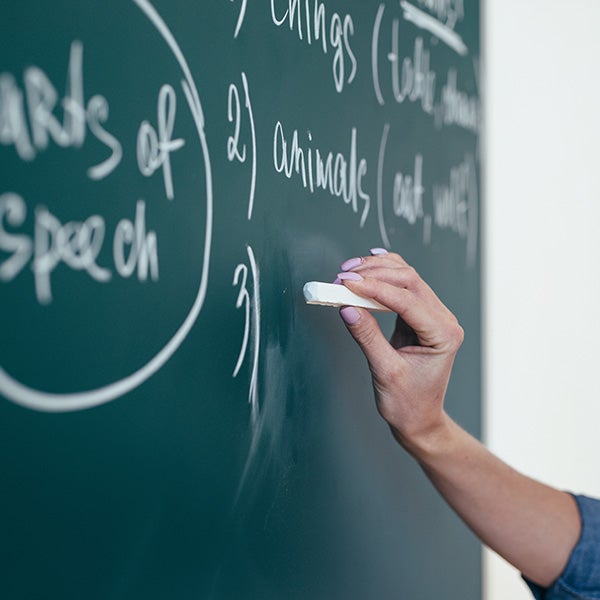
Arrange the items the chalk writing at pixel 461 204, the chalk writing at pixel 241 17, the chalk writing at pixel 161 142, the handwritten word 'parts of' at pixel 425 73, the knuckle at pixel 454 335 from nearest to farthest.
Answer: the chalk writing at pixel 161 142
the chalk writing at pixel 241 17
the knuckle at pixel 454 335
the handwritten word 'parts of' at pixel 425 73
the chalk writing at pixel 461 204

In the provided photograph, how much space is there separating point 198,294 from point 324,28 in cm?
33

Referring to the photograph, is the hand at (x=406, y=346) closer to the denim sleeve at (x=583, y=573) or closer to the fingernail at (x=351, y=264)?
the fingernail at (x=351, y=264)

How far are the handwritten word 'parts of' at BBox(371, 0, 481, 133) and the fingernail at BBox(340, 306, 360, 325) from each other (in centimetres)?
31

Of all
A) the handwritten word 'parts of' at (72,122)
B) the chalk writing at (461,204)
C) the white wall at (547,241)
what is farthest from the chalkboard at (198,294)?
the white wall at (547,241)

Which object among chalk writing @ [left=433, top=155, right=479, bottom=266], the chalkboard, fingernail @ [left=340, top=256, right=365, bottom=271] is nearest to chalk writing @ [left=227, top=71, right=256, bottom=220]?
the chalkboard

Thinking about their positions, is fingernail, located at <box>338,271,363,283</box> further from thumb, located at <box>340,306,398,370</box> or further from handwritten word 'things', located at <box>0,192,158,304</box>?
handwritten word 'things', located at <box>0,192,158,304</box>

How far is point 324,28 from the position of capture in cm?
79

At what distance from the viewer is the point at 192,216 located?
23.5 inches

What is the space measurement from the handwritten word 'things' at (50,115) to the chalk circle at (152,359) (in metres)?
0.09

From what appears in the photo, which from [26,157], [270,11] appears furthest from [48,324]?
[270,11]

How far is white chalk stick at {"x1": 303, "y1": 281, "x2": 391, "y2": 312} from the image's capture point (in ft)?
2.10

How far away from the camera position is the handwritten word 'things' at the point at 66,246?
0.45 meters

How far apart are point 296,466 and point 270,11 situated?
15.9 inches

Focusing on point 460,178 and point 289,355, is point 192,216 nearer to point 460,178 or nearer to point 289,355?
point 289,355
